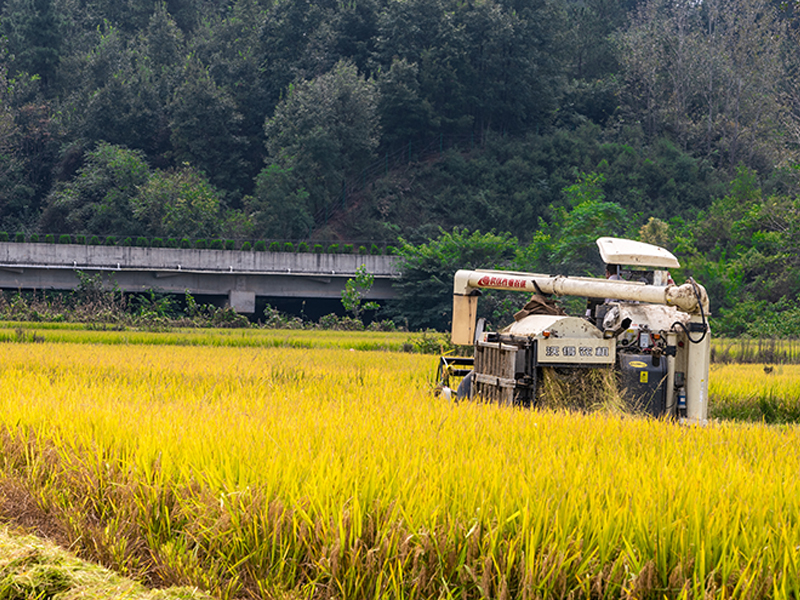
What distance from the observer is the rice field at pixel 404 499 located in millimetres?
3432

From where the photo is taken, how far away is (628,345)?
8.49m

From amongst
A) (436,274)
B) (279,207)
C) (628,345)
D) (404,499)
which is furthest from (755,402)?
(279,207)

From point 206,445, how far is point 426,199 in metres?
50.9

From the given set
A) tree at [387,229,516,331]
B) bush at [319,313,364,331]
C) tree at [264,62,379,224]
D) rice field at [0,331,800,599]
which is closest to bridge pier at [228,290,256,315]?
tree at [387,229,516,331]

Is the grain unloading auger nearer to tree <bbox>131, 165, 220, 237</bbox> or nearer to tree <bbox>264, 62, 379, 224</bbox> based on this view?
tree <bbox>131, 165, 220, 237</bbox>

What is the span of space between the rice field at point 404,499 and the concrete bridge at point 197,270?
111 feet

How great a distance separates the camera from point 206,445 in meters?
4.97

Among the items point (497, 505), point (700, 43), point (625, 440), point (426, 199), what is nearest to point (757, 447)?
point (625, 440)

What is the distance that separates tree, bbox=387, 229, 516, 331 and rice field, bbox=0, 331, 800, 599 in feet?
108

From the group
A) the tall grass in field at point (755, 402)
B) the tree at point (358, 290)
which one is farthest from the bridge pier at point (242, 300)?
the tall grass in field at point (755, 402)

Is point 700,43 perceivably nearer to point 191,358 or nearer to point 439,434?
point 191,358

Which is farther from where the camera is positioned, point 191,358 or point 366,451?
point 191,358

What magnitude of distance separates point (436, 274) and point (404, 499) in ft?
120

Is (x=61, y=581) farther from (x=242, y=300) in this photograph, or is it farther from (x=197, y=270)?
(x=242, y=300)
